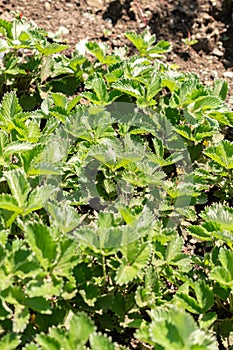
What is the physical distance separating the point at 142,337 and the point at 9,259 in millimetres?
430

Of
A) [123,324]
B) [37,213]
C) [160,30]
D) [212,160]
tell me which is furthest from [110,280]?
[160,30]

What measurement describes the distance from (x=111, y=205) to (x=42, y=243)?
55 cm

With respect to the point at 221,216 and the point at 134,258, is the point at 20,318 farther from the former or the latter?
the point at 221,216

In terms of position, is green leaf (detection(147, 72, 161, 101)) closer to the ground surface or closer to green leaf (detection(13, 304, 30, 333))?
the ground surface

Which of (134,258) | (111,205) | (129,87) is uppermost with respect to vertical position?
(129,87)

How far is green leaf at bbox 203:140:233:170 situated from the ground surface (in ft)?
2.91

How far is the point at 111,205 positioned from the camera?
228cm

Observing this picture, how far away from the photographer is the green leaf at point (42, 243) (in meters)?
1.76

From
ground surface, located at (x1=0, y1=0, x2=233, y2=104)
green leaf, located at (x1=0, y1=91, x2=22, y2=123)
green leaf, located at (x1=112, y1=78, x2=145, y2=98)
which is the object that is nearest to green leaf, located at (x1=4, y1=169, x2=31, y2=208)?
green leaf, located at (x1=0, y1=91, x2=22, y2=123)

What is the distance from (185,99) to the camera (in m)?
2.62

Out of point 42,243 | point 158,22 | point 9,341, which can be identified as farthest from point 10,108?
point 158,22

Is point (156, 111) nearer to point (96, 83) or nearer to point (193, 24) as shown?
point (96, 83)

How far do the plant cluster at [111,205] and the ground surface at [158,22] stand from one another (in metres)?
0.32

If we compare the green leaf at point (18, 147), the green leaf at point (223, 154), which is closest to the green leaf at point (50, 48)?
the green leaf at point (18, 147)
